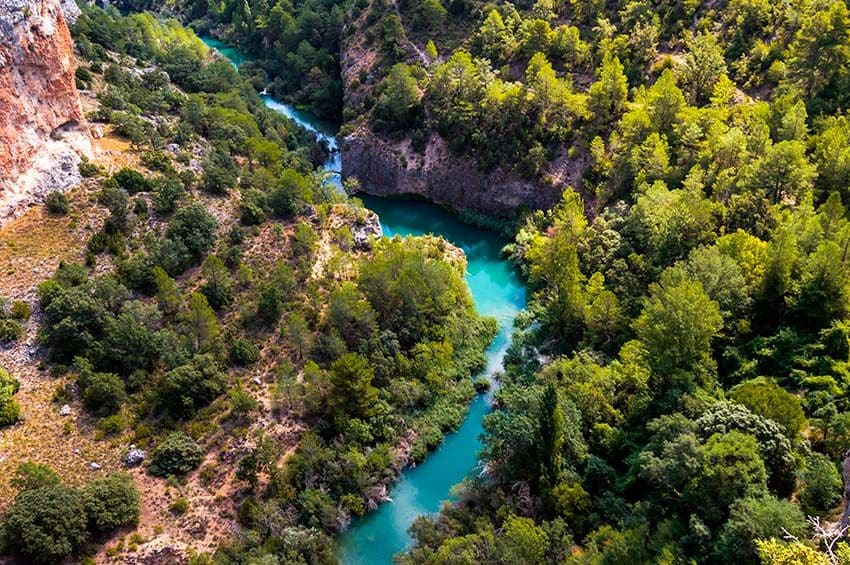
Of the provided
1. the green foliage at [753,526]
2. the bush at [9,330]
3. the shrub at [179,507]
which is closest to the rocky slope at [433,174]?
the green foliage at [753,526]

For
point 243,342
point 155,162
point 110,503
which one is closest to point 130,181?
point 155,162

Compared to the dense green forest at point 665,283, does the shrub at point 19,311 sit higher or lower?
lower

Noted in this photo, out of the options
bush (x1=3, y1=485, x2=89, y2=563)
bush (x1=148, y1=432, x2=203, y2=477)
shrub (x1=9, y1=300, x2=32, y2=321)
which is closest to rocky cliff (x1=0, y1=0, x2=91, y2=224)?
shrub (x1=9, y1=300, x2=32, y2=321)

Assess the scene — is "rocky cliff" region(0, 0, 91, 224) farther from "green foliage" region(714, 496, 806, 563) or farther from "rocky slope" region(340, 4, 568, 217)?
"green foliage" region(714, 496, 806, 563)

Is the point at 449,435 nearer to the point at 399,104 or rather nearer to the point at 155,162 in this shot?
the point at 155,162

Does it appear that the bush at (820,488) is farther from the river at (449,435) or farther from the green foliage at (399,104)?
the green foliage at (399,104)

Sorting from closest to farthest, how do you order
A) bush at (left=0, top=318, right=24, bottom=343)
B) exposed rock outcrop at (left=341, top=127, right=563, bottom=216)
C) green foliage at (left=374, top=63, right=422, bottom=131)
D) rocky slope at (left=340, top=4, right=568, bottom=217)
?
bush at (left=0, top=318, right=24, bottom=343) → rocky slope at (left=340, top=4, right=568, bottom=217) → exposed rock outcrop at (left=341, top=127, right=563, bottom=216) → green foliage at (left=374, top=63, right=422, bottom=131)

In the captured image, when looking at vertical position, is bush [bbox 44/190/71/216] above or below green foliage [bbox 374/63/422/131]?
below
